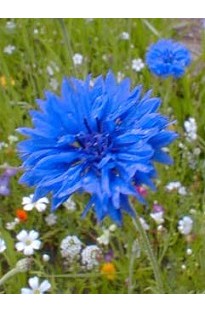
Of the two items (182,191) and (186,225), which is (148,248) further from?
(182,191)

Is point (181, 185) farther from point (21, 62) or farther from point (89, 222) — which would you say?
point (21, 62)

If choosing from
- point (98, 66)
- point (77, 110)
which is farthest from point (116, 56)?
point (77, 110)

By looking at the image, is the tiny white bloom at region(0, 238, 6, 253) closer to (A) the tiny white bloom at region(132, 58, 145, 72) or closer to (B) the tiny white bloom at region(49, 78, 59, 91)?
(B) the tiny white bloom at region(49, 78, 59, 91)

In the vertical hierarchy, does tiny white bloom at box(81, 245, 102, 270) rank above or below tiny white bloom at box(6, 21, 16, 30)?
below

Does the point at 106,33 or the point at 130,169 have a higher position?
the point at 106,33

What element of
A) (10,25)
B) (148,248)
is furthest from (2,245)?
(10,25)

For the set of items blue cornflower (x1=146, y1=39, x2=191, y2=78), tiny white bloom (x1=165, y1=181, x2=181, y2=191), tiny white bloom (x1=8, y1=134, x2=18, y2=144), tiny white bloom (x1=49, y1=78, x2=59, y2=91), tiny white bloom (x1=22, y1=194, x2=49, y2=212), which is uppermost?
tiny white bloom (x1=49, y1=78, x2=59, y2=91)

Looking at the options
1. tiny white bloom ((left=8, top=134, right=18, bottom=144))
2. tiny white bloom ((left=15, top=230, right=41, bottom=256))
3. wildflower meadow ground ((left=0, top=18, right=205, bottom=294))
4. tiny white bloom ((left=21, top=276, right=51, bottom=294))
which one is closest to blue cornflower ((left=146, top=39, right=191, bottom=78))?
wildflower meadow ground ((left=0, top=18, right=205, bottom=294))
